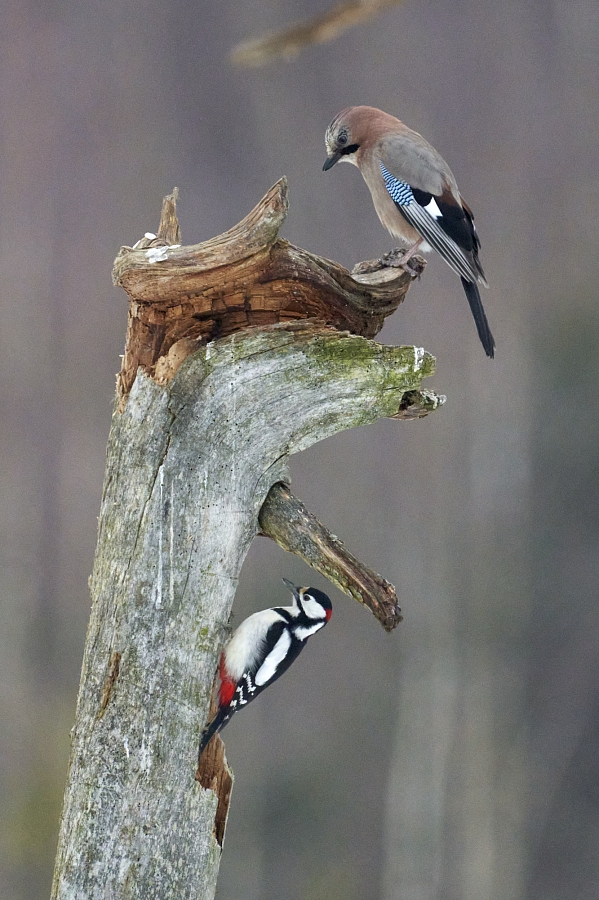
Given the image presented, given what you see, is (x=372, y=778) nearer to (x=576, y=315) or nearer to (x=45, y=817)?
(x=45, y=817)

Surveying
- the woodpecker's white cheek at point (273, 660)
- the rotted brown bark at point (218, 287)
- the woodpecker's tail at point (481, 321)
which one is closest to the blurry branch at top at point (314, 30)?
the rotted brown bark at point (218, 287)

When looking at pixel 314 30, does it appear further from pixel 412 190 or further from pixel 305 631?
pixel 305 631

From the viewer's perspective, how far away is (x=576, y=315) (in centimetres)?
519

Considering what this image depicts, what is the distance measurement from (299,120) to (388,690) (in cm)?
333

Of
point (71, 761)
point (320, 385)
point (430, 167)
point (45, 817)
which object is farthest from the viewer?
point (45, 817)

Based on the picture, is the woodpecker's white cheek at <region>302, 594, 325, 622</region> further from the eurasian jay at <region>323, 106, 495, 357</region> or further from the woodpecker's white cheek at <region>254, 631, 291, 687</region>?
the eurasian jay at <region>323, 106, 495, 357</region>

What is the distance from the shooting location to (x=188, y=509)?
85.1 inches

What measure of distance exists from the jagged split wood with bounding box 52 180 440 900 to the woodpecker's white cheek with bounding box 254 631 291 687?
0.30 m

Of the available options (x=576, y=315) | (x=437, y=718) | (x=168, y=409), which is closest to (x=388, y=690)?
(x=437, y=718)

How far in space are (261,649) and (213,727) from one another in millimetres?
401

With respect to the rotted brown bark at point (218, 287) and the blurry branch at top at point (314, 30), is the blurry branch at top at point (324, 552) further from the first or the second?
the blurry branch at top at point (314, 30)

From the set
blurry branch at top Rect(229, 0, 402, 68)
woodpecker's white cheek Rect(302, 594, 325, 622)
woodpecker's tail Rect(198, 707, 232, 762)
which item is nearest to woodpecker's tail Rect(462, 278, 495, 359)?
woodpecker's white cheek Rect(302, 594, 325, 622)

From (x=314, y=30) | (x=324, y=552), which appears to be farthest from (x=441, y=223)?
(x=314, y=30)

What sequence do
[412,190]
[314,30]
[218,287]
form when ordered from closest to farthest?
[314,30] < [218,287] < [412,190]
